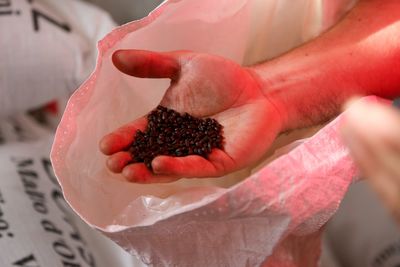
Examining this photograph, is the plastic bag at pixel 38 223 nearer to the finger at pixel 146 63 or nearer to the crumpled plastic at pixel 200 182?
the crumpled plastic at pixel 200 182

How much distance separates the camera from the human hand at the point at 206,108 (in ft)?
1.69

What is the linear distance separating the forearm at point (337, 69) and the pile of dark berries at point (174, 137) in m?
0.09

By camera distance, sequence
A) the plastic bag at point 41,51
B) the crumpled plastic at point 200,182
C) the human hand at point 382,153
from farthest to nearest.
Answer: the plastic bag at point 41,51
the crumpled plastic at point 200,182
the human hand at point 382,153

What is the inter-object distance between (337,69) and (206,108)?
0.15m

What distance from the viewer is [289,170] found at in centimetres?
45

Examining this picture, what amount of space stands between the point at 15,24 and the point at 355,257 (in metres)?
0.62

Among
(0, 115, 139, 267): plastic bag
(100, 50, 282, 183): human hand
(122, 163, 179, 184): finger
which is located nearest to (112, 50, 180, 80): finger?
(100, 50, 282, 183): human hand

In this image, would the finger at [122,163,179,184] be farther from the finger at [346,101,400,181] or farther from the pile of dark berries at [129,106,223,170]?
the finger at [346,101,400,181]

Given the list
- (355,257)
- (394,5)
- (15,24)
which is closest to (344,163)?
(394,5)

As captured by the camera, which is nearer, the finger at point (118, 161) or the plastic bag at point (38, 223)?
the finger at point (118, 161)

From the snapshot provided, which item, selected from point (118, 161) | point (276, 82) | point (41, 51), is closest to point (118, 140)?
point (118, 161)

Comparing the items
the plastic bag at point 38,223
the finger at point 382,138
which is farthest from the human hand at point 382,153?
the plastic bag at point 38,223

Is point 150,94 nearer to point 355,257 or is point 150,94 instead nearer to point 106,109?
point 106,109

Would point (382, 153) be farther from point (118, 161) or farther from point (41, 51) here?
point (41, 51)
